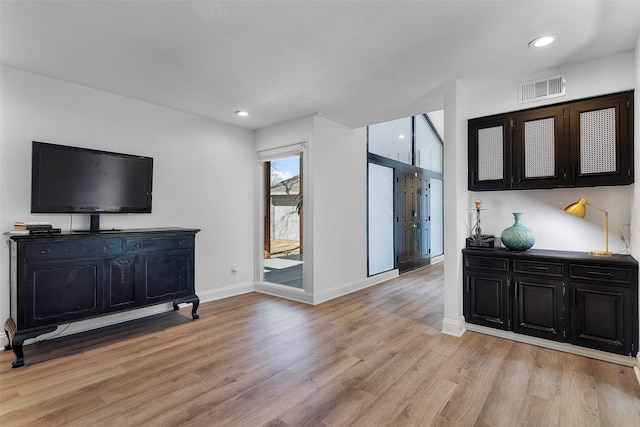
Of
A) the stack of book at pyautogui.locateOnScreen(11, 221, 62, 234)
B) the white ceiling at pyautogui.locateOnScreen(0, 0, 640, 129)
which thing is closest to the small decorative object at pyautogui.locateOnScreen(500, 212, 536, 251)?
the white ceiling at pyautogui.locateOnScreen(0, 0, 640, 129)

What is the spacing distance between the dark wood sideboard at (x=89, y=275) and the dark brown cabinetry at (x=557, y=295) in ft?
10.4

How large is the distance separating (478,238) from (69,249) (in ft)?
12.7

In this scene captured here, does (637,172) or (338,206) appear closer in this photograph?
(637,172)

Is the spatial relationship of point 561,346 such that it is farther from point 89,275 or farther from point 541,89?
point 89,275

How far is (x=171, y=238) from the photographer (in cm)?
347

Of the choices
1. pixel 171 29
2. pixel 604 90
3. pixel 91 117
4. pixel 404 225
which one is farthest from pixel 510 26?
pixel 404 225

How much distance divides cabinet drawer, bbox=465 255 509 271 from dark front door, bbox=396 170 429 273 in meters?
2.88

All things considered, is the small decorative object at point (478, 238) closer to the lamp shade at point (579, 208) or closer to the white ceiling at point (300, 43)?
the lamp shade at point (579, 208)

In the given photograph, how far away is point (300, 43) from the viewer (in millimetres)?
2457

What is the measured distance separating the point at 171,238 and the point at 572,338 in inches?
156

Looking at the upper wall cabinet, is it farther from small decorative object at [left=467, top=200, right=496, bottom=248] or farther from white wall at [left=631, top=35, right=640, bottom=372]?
small decorative object at [left=467, top=200, right=496, bottom=248]

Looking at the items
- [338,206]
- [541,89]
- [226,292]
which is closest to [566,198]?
[541,89]

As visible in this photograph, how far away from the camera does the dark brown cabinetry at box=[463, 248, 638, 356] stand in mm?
2480

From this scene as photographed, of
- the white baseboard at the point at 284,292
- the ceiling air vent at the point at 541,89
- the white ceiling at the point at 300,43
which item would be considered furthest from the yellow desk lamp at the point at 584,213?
the white baseboard at the point at 284,292
